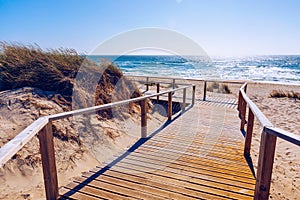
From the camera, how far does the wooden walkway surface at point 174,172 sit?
236 centimetres

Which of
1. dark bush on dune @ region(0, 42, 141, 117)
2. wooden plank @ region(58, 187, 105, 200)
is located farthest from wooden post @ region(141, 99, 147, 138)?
wooden plank @ region(58, 187, 105, 200)

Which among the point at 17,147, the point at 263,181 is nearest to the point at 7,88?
the point at 17,147

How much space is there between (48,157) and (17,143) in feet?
1.85

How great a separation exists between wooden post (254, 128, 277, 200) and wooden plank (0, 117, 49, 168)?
6.56 feet

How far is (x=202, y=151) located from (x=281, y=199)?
1313mm

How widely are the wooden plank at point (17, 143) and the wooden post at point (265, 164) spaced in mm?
1999

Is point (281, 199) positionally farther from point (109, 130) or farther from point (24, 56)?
point (24, 56)

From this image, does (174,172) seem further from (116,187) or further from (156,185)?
(116,187)

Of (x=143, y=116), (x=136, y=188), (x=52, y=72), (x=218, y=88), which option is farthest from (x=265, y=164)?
(x=218, y=88)

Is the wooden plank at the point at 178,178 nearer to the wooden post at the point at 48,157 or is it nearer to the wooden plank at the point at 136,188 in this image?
the wooden plank at the point at 136,188

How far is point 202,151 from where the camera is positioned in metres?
3.60

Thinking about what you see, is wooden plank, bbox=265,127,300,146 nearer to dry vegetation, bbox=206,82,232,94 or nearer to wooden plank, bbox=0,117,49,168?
wooden plank, bbox=0,117,49,168

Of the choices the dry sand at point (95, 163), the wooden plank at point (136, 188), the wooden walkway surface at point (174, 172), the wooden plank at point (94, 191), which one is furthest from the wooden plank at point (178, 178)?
the dry sand at point (95, 163)

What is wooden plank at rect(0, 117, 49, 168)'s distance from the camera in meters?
1.28
